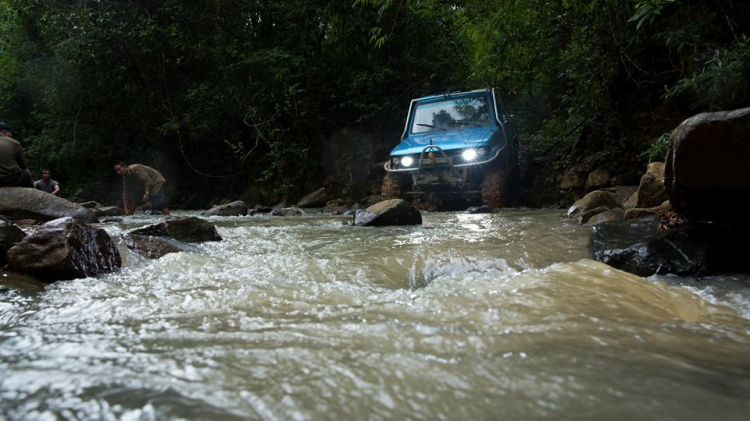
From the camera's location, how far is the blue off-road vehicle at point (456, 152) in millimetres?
7285

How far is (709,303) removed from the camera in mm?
2277

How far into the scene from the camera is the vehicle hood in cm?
730

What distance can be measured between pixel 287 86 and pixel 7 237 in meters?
10.1

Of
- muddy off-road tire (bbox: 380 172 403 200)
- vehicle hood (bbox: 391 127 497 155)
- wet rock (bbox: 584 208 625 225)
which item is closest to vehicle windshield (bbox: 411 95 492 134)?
vehicle hood (bbox: 391 127 497 155)

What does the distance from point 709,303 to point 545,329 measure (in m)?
1.12

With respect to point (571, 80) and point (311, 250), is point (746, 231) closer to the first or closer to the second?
point (311, 250)

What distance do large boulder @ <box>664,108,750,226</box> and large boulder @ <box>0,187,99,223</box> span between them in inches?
245

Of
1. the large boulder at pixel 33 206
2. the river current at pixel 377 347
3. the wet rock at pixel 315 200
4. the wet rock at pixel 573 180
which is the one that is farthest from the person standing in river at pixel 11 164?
the wet rock at pixel 573 180

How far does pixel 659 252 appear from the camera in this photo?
3.06 m

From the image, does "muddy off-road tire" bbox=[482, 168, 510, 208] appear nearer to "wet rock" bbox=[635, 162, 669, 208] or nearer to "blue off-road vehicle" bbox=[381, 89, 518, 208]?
"blue off-road vehicle" bbox=[381, 89, 518, 208]

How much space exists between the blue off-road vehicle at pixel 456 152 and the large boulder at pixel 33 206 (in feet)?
15.4

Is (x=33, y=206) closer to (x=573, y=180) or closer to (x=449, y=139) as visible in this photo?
(x=449, y=139)

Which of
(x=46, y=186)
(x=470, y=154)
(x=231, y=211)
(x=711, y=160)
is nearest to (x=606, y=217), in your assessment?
(x=711, y=160)

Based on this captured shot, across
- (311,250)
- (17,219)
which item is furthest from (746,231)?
(17,219)
